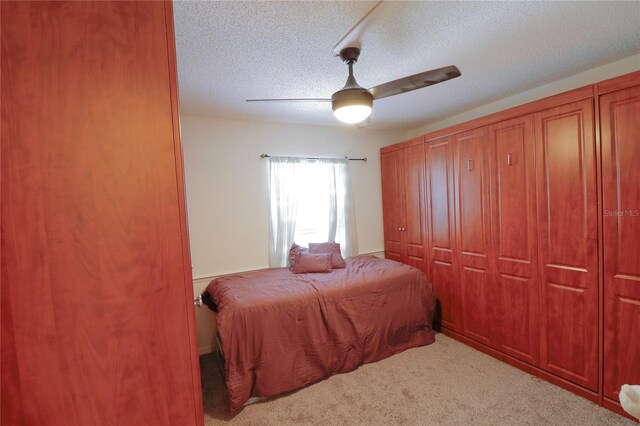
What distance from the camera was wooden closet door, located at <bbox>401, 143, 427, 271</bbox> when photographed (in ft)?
11.0

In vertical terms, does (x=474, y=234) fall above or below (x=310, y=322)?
above

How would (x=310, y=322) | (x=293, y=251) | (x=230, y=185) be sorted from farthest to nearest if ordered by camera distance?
(x=293, y=251)
(x=230, y=185)
(x=310, y=322)

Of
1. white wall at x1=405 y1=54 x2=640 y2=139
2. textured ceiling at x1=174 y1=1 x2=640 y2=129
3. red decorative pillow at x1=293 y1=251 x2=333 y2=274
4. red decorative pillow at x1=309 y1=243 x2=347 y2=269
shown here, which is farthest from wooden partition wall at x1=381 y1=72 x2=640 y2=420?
red decorative pillow at x1=293 y1=251 x2=333 y2=274

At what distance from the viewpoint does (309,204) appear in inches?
143

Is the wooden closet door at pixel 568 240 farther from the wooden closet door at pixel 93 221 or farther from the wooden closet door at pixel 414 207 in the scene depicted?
the wooden closet door at pixel 93 221

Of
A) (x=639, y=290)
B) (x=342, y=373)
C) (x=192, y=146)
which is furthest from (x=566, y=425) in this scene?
(x=192, y=146)

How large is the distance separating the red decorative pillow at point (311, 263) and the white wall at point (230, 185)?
467 mm

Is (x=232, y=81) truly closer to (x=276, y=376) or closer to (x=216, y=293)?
(x=216, y=293)

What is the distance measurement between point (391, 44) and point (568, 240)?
75.4 inches

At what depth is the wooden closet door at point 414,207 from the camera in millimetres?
3363

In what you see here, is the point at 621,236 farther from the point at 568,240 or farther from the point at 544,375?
→ the point at 544,375

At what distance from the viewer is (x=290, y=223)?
137 inches

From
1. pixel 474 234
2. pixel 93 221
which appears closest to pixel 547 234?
pixel 474 234

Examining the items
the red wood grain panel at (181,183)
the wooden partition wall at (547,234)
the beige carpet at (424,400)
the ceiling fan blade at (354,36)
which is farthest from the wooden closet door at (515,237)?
the red wood grain panel at (181,183)
